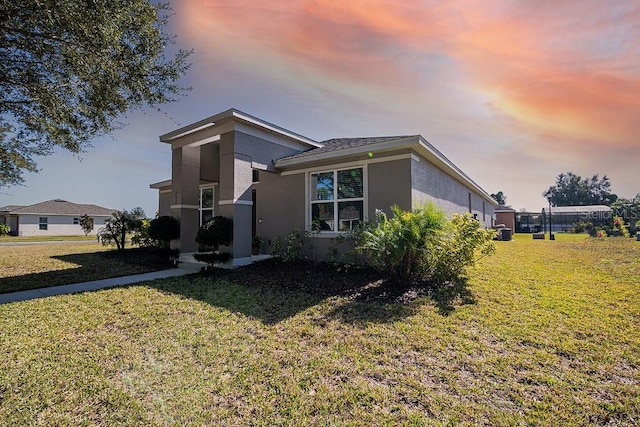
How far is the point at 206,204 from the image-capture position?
1381cm

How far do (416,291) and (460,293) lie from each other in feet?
2.84

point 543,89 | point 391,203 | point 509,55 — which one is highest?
point 509,55

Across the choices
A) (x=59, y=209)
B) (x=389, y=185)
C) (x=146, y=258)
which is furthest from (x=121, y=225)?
(x=59, y=209)

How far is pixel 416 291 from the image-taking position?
6234mm

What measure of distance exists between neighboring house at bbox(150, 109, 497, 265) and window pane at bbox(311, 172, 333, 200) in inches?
1.2

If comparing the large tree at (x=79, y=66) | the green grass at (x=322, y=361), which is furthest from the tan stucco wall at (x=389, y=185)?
the large tree at (x=79, y=66)

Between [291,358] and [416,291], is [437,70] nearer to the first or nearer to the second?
[416,291]

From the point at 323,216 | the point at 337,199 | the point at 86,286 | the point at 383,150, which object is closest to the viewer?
the point at 86,286

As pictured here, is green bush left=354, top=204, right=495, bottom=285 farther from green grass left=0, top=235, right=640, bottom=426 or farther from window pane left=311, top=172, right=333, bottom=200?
window pane left=311, top=172, right=333, bottom=200

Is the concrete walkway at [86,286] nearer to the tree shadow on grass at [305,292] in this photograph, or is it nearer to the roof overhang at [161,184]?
the tree shadow on grass at [305,292]

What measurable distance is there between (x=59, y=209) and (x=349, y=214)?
42.9 meters

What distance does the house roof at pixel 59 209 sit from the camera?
3447cm

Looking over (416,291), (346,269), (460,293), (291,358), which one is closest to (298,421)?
(291,358)

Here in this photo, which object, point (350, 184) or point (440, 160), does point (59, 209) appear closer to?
point (350, 184)
